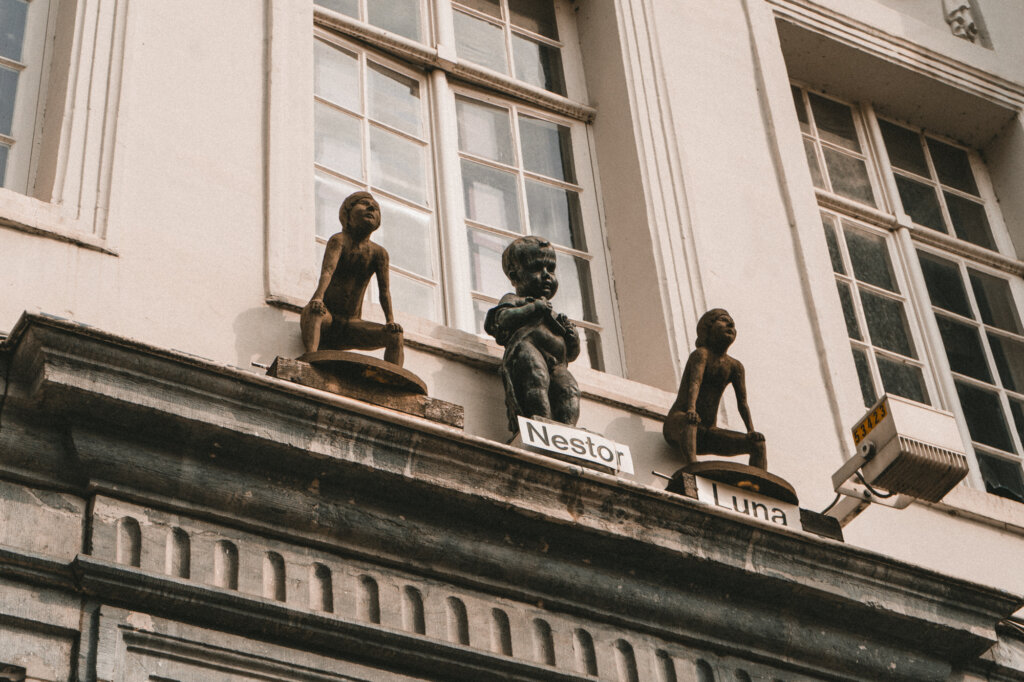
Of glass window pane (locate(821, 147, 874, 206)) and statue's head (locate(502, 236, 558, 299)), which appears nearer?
statue's head (locate(502, 236, 558, 299))

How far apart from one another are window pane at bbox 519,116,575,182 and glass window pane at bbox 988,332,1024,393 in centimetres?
253

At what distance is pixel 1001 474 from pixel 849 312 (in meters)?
1.08

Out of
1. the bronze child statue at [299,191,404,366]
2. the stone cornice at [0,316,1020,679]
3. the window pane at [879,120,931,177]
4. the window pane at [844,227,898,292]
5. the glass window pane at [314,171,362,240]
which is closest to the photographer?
the stone cornice at [0,316,1020,679]

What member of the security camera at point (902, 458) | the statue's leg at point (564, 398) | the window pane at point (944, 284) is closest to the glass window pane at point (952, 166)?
the window pane at point (944, 284)

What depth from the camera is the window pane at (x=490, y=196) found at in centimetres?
838

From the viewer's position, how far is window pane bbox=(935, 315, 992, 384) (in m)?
9.47

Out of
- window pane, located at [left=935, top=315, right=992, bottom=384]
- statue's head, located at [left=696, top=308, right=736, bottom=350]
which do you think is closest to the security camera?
statue's head, located at [left=696, top=308, right=736, bottom=350]

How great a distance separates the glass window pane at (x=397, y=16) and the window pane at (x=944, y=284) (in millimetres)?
3050

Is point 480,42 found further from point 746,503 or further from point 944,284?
point 746,503

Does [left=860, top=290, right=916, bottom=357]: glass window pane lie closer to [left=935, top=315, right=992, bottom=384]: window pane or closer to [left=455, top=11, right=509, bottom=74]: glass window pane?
[left=935, top=315, right=992, bottom=384]: window pane

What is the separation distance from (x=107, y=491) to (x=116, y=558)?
0.24 m

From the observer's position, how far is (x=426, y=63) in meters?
8.77

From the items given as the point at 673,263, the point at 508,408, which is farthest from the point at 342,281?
the point at 673,263

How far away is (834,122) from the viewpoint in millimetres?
10281
